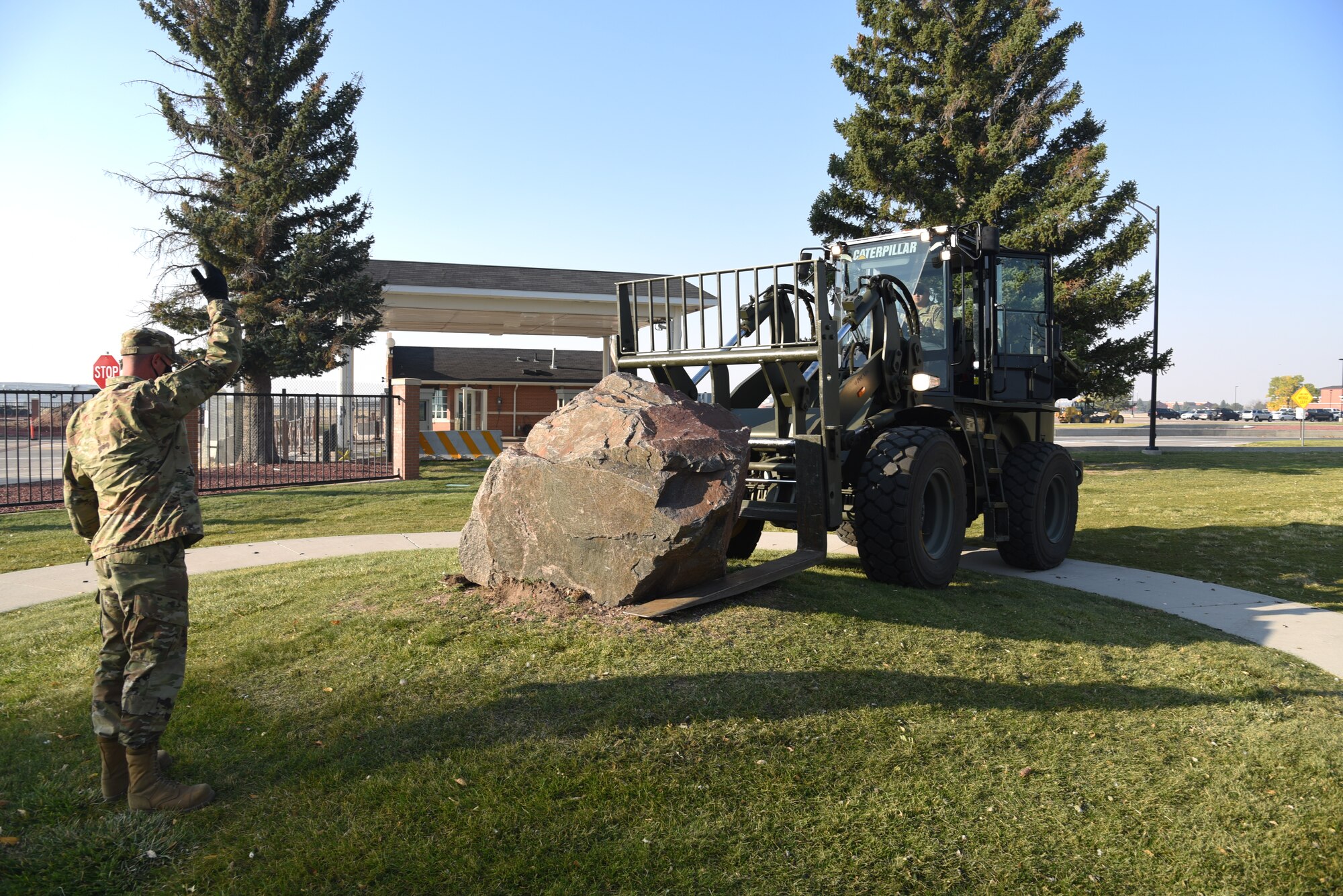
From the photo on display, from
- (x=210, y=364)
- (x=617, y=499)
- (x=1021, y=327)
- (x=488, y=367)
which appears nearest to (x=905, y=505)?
(x=617, y=499)

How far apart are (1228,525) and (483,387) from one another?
22487mm

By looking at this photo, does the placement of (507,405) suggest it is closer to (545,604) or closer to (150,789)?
(545,604)

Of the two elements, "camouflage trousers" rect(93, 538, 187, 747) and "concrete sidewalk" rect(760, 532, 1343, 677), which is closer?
"camouflage trousers" rect(93, 538, 187, 747)

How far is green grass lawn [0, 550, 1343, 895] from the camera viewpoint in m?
3.41

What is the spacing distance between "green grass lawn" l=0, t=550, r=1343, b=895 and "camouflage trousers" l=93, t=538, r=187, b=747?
1.35 feet

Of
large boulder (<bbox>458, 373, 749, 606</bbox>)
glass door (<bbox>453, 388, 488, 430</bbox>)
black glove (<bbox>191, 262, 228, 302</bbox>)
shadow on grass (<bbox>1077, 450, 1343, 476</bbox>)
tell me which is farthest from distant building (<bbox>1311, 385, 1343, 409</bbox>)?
black glove (<bbox>191, 262, 228, 302</bbox>)

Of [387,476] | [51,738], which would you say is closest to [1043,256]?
[51,738]

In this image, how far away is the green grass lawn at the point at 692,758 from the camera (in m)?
3.41

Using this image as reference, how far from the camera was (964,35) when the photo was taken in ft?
77.1

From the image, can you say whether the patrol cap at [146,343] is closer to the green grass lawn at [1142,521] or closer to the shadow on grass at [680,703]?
the shadow on grass at [680,703]

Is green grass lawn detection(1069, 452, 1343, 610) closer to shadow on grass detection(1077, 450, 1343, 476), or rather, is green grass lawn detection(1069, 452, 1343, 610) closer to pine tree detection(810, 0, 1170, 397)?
shadow on grass detection(1077, 450, 1343, 476)

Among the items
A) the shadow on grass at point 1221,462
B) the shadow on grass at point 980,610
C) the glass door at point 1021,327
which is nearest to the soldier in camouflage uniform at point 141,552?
the shadow on grass at point 980,610

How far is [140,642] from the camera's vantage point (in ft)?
12.3

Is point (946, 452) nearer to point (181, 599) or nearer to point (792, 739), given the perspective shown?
point (792, 739)
